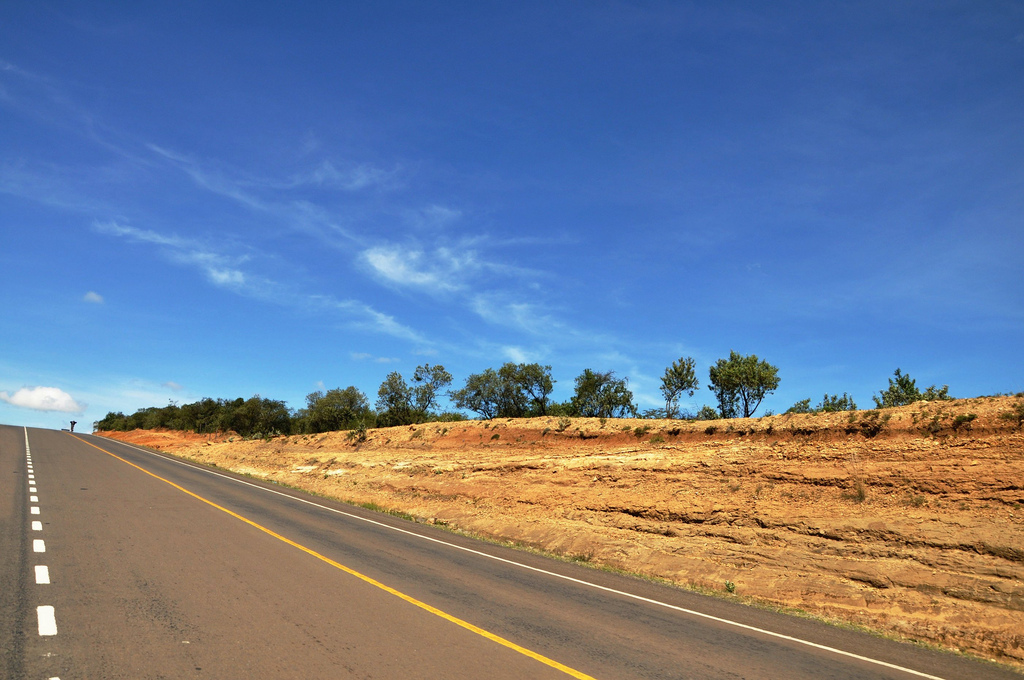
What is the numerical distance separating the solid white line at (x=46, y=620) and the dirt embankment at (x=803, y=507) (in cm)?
1267

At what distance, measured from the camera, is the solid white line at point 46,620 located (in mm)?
6324

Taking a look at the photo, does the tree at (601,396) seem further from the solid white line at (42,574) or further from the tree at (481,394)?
the solid white line at (42,574)

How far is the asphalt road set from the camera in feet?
19.8

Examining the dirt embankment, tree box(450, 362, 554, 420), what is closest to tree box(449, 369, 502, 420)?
tree box(450, 362, 554, 420)

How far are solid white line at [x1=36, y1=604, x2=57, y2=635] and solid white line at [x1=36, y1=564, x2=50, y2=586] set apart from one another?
4.61 feet

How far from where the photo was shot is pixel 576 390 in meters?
62.2

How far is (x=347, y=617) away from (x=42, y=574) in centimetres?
502

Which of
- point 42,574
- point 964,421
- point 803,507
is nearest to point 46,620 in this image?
point 42,574

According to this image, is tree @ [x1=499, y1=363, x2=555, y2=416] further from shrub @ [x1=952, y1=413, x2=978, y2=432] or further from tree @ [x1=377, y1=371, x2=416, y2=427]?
shrub @ [x1=952, y1=413, x2=978, y2=432]

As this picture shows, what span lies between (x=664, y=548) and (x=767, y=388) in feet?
131

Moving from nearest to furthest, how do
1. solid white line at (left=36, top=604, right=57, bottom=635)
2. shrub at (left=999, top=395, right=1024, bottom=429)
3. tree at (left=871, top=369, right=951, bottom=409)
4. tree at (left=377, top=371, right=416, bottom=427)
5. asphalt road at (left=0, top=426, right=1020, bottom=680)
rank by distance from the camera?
asphalt road at (left=0, top=426, right=1020, bottom=680)
solid white line at (left=36, top=604, right=57, bottom=635)
shrub at (left=999, top=395, right=1024, bottom=429)
tree at (left=871, top=369, right=951, bottom=409)
tree at (left=377, top=371, right=416, bottom=427)

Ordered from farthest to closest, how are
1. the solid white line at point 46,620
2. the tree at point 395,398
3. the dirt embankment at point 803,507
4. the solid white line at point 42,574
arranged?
1. the tree at point 395,398
2. the dirt embankment at point 803,507
3. the solid white line at point 42,574
4. the solid white line at point 46,620

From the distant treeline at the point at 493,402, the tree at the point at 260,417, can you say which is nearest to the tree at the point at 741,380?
the distant treeline at the point at 493,402

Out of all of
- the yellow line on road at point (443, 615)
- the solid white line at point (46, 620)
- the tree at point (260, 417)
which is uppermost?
the tree at point (260, 417)
